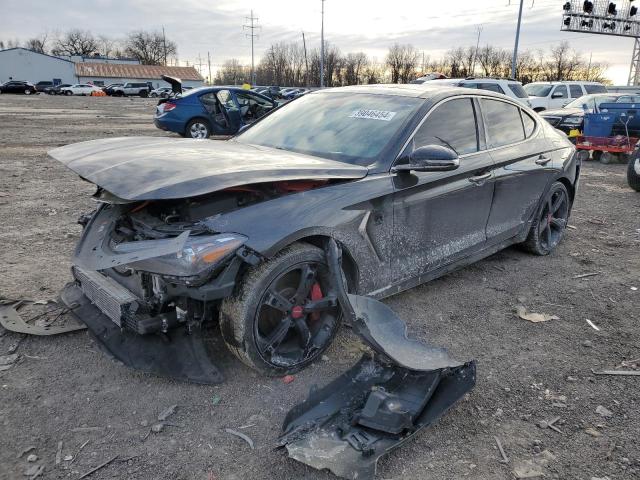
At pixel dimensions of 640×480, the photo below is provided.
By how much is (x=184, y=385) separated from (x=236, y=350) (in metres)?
0.41

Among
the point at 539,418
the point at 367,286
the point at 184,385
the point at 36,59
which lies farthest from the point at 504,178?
the point at 36,59

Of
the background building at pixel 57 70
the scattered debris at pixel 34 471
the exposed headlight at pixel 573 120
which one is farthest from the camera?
the background building at pixel 57 70

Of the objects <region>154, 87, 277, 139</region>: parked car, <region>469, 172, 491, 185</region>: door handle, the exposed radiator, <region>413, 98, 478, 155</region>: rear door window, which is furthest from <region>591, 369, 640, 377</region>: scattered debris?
<region>154, 87, 277, 139</region>: parked car

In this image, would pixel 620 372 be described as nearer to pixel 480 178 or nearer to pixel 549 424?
pixel 549 424

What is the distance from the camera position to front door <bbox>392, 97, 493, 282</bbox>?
337cm

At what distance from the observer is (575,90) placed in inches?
739

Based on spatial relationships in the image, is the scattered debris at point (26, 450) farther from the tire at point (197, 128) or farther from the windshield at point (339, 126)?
the tire at point (197, 128)

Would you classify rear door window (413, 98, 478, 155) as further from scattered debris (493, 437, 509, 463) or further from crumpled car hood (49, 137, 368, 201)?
scattered debris (493, 437, 509, 463)

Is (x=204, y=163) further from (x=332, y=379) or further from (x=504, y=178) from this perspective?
(x=504, y=178)

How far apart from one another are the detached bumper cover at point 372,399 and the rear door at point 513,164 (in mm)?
1845

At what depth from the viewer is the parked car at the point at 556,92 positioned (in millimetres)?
17906

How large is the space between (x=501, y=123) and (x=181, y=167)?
9.41ft

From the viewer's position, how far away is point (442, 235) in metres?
3.68

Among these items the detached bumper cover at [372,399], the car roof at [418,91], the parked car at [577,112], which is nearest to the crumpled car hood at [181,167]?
the detached bumper cover at [372,399]
